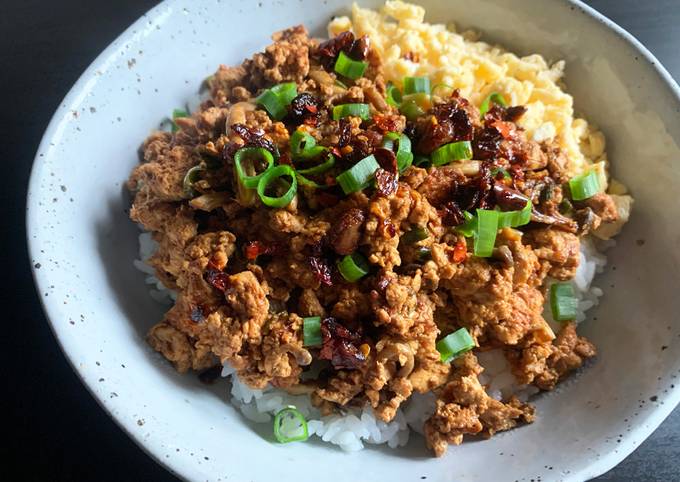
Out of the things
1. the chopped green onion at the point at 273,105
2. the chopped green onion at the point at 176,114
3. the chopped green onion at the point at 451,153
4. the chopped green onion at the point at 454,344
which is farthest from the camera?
the chopped green onion at the point at 176,114

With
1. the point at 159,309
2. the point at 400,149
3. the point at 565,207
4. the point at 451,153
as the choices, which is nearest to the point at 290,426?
the point at 159,309

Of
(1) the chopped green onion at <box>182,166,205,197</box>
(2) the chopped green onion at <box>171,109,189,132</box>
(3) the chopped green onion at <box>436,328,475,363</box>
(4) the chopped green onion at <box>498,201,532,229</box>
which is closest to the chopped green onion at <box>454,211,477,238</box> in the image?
(4) the chopped green onion at <box>498,201,532,229</box>

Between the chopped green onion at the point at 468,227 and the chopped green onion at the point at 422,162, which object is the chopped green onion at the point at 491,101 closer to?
the chopped green onion at the point at 422,162

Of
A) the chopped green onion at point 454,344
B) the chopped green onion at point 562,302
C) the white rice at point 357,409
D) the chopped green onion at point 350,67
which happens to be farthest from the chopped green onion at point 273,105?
the chopped green onion at point 562,302

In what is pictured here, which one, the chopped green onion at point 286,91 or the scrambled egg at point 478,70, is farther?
the scrambled egg at point 478,70

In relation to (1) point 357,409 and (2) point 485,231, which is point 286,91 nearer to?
(2) point 485,231

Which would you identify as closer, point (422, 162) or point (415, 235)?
point (415, 235)

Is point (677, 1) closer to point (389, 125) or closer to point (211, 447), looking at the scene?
point (389, 125)
